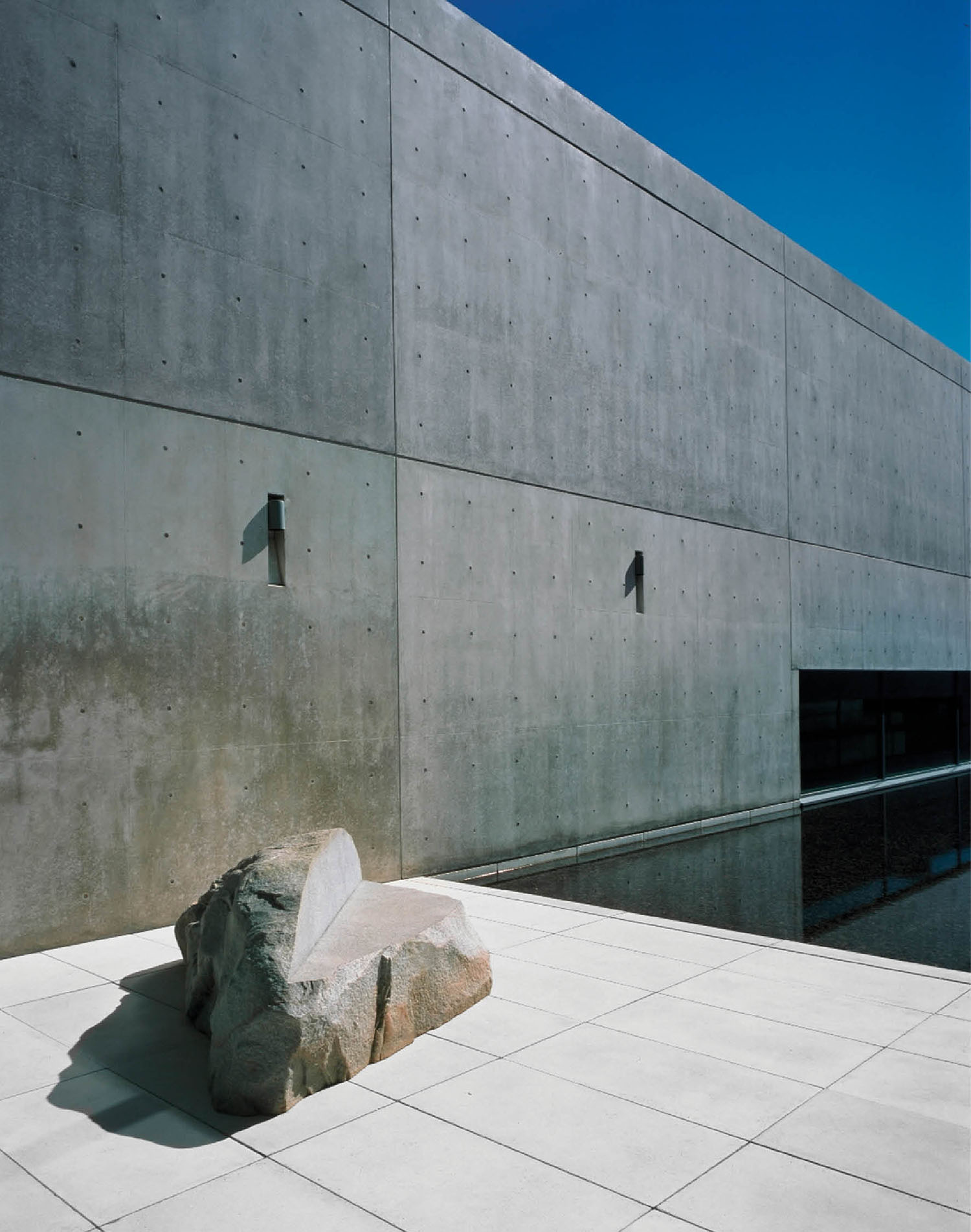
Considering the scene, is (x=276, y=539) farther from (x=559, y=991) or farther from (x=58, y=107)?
(x=559, y=991)

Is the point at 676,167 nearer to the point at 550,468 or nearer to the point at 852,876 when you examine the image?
the point at 550,468

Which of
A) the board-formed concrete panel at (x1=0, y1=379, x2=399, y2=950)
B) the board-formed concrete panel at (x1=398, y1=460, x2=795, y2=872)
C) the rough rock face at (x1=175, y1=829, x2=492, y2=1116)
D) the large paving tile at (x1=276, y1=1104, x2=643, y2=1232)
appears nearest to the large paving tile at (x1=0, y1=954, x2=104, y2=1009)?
the board-formed concrete panel at (x1=0, y1=379, x2=399, y2=950)

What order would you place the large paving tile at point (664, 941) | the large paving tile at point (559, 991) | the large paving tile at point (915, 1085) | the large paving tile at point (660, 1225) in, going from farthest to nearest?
the large paving tile at point (664, 941), the large paving tile at point (559, 991), the large paving tile at point (915, 1085), the large paving tile at point (660, 1225)

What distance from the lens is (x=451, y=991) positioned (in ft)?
15.4

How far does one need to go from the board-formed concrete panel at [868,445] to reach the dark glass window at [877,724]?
2036 millimetres

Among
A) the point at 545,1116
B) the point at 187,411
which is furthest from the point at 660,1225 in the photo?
the point at 187,411

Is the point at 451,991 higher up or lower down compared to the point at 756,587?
lower down

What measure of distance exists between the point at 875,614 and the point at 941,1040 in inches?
462

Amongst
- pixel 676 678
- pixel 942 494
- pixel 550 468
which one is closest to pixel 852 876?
pixel 676 678

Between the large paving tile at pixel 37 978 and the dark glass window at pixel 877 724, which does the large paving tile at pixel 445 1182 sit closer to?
the large paving tile at pixel 37 978

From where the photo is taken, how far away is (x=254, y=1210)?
120 inches

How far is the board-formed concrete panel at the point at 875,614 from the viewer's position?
13.6 m

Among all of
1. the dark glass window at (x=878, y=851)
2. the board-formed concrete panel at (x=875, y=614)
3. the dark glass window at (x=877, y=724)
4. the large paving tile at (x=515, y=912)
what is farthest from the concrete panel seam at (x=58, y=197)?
the dark glass window at (x=877, y=724)

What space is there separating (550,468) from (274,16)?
4.35 m
